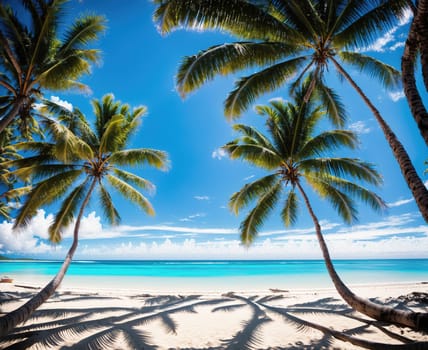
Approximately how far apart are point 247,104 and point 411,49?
3.62 m

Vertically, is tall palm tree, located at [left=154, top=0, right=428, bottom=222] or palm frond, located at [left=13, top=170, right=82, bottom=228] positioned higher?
tall palm tree, located at [left=154, top=0, right=428, bottom=222]

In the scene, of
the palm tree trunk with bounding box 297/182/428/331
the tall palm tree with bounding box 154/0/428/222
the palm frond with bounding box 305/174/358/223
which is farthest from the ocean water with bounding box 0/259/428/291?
the tall palm tree with bounding box 154/0/428/222

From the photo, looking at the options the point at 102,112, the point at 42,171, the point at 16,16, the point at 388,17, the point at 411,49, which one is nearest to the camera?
the point at 411,49

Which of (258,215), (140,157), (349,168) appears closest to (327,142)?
(349,168)

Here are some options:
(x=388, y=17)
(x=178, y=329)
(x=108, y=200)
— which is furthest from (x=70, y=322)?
(x=388, y=17)

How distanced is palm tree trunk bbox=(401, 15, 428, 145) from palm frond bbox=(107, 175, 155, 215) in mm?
8817

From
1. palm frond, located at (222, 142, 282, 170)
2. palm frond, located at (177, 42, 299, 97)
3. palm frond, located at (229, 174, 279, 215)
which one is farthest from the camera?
palm frond, located at (229, 174, 279, 215)

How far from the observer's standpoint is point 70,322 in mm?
6031

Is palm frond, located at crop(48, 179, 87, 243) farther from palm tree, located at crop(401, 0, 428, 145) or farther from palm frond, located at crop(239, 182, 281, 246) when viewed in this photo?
palm tree, located at crop(401, 0, 428, 145)

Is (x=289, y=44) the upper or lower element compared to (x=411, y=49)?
upper

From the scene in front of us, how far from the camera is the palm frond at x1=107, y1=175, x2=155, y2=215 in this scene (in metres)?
9.68

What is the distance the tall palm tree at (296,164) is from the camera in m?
7.68

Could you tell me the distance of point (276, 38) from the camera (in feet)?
19.4

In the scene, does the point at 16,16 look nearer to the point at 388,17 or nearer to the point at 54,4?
the point at 54,4
